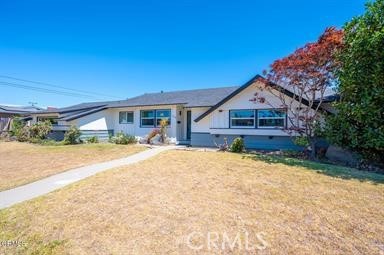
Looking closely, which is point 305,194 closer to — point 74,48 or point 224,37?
point 224,37

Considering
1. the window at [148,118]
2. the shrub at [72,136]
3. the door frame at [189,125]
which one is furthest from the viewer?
the window at [148,118]

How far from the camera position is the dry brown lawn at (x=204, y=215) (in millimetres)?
4164

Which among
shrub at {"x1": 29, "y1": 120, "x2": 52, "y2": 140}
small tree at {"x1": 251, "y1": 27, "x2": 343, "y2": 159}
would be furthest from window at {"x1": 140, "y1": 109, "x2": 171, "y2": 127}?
shrub at {"x1": 29, "y1": 120, "x2": 52, "y2": 140}

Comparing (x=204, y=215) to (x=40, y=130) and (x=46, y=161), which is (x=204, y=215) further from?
(x=40, y=130)

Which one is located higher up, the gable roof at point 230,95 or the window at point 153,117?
the gable roof at point 230,95

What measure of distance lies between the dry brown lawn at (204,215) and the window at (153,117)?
483 inches

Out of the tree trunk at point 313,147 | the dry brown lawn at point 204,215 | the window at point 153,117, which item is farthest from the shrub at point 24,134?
the tree trunk at point 313,147

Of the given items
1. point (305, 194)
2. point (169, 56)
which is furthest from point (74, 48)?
point (305, 194)

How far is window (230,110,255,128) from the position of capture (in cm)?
1566

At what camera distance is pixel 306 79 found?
11867mm

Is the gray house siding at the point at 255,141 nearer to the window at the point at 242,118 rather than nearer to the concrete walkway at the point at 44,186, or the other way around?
Result: the window at the point at 242,118

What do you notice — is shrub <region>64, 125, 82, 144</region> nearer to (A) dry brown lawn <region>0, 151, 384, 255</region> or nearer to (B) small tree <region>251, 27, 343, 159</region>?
(A) dry brown lawn <region>0, 151, 384, 255</region>

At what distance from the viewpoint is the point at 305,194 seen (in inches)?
248

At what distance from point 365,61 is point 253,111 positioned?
6.76 metres
